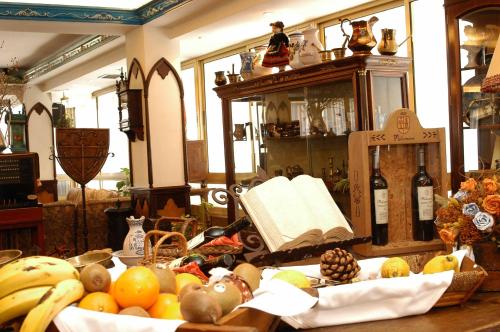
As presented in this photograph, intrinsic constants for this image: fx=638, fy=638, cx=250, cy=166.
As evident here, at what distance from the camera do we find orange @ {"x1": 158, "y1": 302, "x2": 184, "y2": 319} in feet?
4.46

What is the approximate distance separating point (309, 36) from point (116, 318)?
3.57 metres

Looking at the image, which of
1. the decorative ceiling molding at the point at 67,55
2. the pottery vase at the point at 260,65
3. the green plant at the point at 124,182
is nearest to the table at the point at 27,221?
the pottery vase at the point at 260,65

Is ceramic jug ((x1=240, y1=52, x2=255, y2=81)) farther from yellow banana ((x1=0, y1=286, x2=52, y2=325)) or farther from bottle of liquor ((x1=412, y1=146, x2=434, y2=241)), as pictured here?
yellow banana ((x1=0, y1=286, x2=52, y2=325))

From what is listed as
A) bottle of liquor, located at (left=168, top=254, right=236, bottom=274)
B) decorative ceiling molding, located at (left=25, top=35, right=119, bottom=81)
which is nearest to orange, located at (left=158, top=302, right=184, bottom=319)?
bottle of liquor, located at (left=168, top=254, right=236, bottom=274)

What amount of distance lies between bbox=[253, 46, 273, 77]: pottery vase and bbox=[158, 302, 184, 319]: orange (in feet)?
12.9

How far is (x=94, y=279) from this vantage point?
1473 millimetres

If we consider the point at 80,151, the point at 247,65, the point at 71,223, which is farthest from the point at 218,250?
the point at 71,223

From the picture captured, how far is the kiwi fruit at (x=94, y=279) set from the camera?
58.0 inches

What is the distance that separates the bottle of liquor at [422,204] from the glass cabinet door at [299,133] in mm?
1548

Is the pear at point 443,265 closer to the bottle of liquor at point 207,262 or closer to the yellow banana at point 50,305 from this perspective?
the bottle of liquor at point 207,262

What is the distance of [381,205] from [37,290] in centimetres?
149

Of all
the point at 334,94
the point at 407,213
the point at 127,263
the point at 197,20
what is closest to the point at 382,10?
the point at 334,94

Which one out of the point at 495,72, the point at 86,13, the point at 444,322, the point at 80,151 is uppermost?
the point at 86,13

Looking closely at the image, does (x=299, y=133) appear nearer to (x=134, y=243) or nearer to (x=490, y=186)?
(x=134, y=243)
